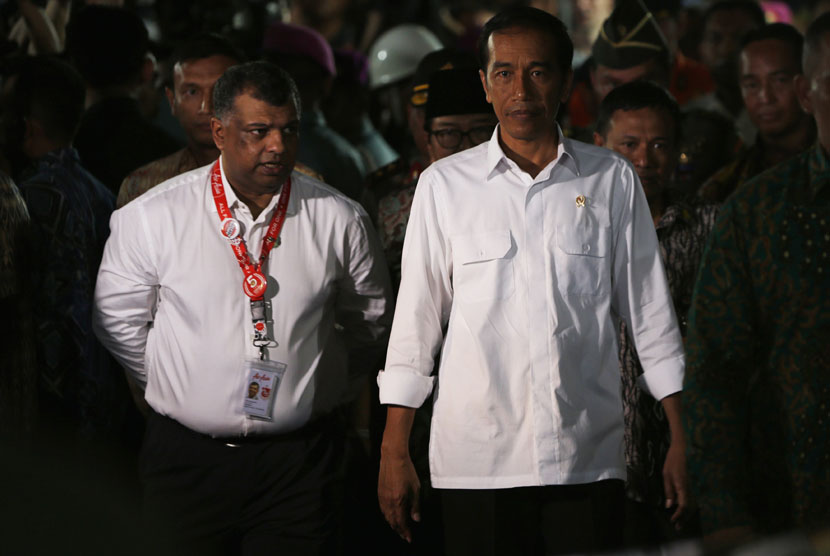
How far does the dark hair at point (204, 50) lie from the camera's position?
18.7 ft

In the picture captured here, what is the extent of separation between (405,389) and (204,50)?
2.60 metres

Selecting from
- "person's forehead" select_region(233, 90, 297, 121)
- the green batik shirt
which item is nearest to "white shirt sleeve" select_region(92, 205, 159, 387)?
"person's forehead" select_region(233, 90, 297, 121)

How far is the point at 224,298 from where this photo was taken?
424 centimetres

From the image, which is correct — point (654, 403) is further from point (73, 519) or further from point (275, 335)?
point (73, 519)

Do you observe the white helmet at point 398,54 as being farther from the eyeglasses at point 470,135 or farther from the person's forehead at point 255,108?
the person's forehead at point 255,108

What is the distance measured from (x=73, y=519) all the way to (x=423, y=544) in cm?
415

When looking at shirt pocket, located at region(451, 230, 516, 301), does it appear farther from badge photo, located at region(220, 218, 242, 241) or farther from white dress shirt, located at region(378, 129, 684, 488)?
badge photo, located at region(220, 218, 242, 241)

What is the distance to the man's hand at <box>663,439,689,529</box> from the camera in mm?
3600

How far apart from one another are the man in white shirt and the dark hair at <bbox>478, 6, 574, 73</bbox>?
0.03 m

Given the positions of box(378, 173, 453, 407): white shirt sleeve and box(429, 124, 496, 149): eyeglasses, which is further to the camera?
box(429, 124, 496, 149): eyeglasses

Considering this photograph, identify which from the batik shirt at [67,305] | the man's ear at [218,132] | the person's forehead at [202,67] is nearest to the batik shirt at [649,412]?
the man's ear at [218,132]

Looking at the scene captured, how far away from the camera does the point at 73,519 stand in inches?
55.6

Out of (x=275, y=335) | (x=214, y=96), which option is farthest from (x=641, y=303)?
(x=214, y=96)

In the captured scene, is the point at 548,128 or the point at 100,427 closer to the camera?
the point at 548,128
